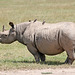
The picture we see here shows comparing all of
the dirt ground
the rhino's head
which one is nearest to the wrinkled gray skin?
the rhino's head

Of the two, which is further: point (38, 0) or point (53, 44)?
point (38, 0)

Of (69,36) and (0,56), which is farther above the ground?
(69,36)

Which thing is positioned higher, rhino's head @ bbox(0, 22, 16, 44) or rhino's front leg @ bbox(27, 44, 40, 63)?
rhino's head @ bbox(0, 22, 16, 44)

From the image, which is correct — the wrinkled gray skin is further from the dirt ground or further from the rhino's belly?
the dirt ground

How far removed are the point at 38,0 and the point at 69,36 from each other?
45.1 metres

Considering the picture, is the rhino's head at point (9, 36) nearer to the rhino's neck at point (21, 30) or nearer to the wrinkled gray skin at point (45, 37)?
the wrinkled gray skin at point (45, 37)

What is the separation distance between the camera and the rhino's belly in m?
11.5

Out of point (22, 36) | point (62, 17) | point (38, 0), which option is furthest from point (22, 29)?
point (38, 0)

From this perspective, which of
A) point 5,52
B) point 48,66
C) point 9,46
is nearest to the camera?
point 48,66

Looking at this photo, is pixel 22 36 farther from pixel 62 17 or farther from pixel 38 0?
pixel 38 0

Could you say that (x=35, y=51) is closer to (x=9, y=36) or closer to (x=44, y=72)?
(x=9, y=36)

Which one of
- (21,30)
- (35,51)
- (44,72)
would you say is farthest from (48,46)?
(44,72)

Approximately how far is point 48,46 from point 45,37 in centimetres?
33

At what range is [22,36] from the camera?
12680 millimetres
